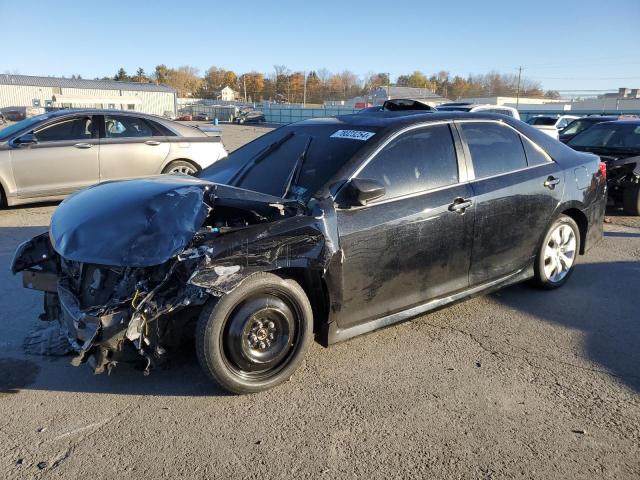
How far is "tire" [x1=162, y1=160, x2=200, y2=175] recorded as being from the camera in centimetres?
873

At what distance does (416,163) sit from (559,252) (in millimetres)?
2065

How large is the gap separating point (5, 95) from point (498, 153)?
268ft

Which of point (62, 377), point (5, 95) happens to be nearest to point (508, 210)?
point (62, 377)

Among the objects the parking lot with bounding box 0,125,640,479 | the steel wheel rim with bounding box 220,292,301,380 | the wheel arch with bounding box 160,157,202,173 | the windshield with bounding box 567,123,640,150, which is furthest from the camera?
the windshield with bounding box 567,123,640,150

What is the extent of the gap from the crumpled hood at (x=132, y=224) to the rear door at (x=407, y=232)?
0.99m

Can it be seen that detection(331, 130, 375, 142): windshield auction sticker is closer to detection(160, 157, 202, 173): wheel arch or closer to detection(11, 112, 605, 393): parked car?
detection(11, 112, 605, 393): parked car

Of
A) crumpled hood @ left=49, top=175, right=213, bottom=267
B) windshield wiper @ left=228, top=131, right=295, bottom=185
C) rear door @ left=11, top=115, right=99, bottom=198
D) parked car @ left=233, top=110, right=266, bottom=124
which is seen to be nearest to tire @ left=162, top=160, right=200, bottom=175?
rear door @ left=11, top=115, right=99, bottom=198

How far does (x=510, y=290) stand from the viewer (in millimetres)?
5086

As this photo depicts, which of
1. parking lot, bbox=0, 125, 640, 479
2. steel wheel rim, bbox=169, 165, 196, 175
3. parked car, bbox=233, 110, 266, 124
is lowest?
parking lot, bbox=0, 125, 640, 479

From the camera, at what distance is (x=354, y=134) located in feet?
12.9

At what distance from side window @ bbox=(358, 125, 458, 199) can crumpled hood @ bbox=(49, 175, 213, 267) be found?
1.20 m

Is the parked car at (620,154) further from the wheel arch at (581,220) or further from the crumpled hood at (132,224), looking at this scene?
the crumpled hood at (132,224)

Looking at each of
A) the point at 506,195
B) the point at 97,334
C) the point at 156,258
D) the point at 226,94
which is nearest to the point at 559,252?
the point at 506,195

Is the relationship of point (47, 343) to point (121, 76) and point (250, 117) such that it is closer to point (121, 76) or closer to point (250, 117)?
point (250, 117)
